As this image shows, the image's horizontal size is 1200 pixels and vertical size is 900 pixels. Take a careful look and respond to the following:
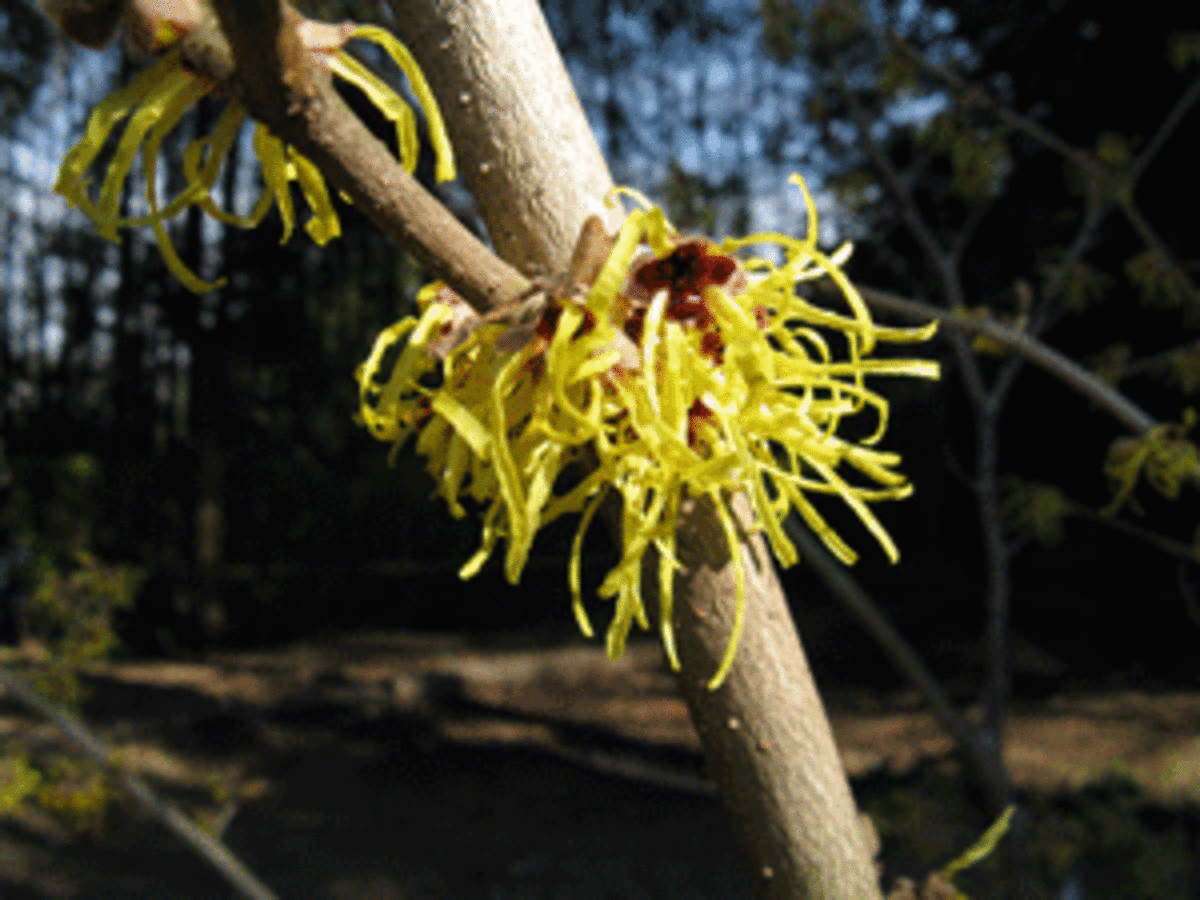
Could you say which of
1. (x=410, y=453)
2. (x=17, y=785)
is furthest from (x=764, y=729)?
(x=410, y=453)

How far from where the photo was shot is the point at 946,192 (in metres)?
3.49

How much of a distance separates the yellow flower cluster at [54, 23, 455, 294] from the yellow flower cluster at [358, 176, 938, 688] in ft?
0.21

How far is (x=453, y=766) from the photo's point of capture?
12.8 feet

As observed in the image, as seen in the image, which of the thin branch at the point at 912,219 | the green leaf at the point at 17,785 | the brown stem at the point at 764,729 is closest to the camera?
the brown stem at the point at 764,729

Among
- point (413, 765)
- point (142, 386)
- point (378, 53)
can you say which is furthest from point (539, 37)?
point (142, 386)

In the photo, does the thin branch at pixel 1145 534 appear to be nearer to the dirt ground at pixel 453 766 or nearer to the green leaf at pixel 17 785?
the dirt ground at pixel 453 766

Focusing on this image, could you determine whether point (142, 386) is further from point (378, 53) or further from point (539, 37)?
point (539, 37)

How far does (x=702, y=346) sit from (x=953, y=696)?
4.21 m

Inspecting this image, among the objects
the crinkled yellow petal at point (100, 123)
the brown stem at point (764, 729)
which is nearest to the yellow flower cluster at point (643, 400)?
the brown stem at point (764, 729)

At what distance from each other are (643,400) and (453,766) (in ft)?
12.5

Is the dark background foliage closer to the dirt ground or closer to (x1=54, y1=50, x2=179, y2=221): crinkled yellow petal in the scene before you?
A: the dirt ground

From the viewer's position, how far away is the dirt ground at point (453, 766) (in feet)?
9.92

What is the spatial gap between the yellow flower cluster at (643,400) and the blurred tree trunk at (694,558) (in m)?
0.02

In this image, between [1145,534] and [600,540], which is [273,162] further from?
[600,540]
